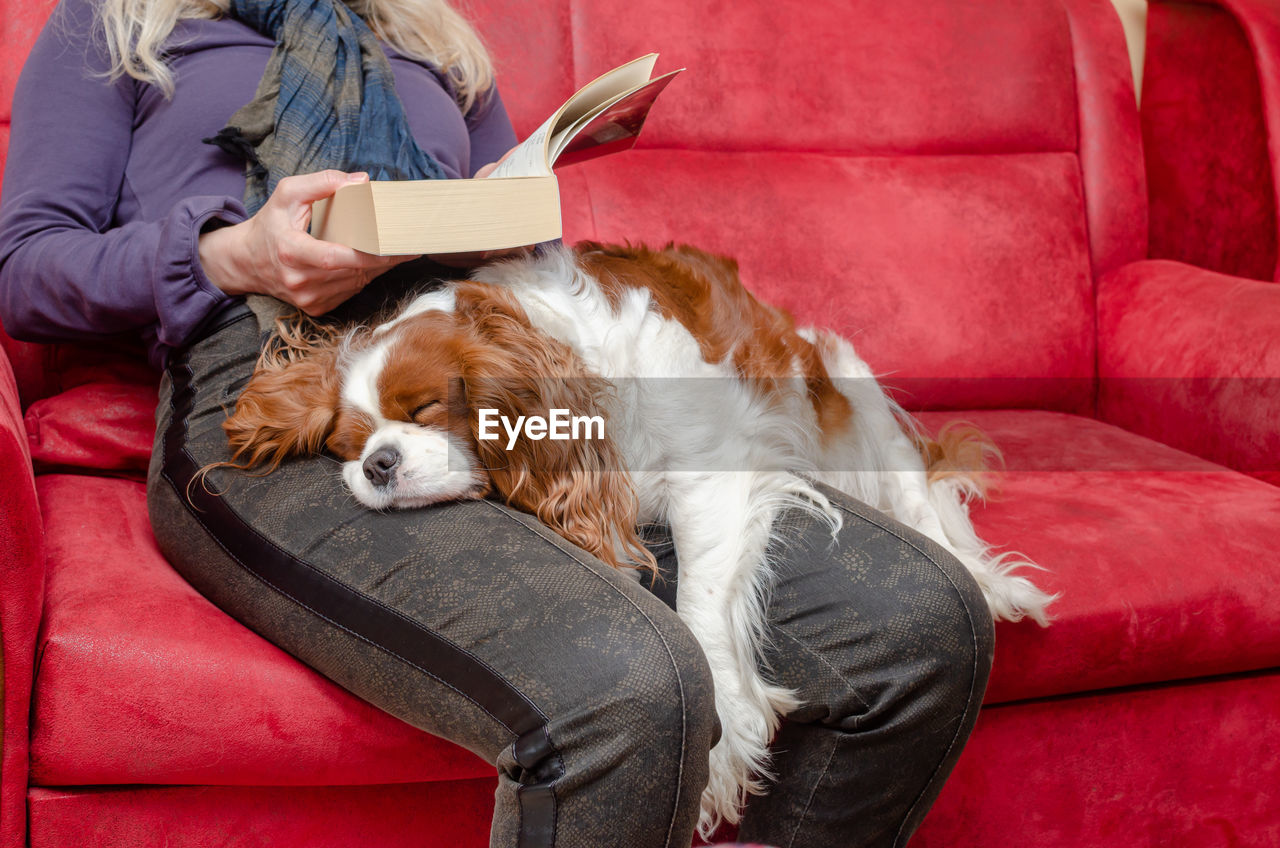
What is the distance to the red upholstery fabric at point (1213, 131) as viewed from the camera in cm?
302

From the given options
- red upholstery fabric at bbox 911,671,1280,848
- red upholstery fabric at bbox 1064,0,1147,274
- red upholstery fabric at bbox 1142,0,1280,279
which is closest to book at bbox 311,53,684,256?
red upholstery fabric at bbox 911,671,1280,848

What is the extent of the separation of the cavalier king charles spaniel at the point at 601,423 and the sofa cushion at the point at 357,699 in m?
0.16

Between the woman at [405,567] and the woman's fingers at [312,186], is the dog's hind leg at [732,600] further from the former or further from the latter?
the woman's fingers at [312,186]

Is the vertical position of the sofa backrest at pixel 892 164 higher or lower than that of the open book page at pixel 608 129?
lower

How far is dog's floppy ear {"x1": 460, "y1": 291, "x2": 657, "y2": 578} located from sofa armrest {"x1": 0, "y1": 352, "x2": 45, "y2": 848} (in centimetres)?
58

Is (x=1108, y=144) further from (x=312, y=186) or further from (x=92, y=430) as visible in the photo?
(x=92, y=430)

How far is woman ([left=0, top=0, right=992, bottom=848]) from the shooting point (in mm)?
1131

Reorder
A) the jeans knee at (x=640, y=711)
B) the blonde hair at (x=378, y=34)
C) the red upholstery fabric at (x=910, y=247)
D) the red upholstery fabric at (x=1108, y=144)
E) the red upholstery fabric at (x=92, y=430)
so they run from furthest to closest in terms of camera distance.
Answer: the red upholstery fabric at (x=1108, y=144) < the red upholstery fabric at (x=910, y=247) < the red upholstery fabric at (x=92, y=430) < the blonde hair at (x=378, y=34) < the jeans knee at (x=640, y=711)

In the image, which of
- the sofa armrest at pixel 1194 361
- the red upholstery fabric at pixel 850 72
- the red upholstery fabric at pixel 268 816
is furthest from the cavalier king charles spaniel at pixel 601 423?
the red upholstery fabric at pixel 850 72

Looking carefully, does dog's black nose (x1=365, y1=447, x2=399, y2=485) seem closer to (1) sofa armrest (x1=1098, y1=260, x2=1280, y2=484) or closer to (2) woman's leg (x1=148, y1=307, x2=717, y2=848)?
(2) woman's leg (x1=148, y1=307, x2=717, y2=848)

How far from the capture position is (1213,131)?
3.14 metres

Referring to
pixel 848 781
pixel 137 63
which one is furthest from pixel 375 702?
pixel 137 63

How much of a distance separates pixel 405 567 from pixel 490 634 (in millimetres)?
159

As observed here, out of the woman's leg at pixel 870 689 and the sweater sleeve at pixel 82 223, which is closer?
the woman's leg at pixel 870 689
